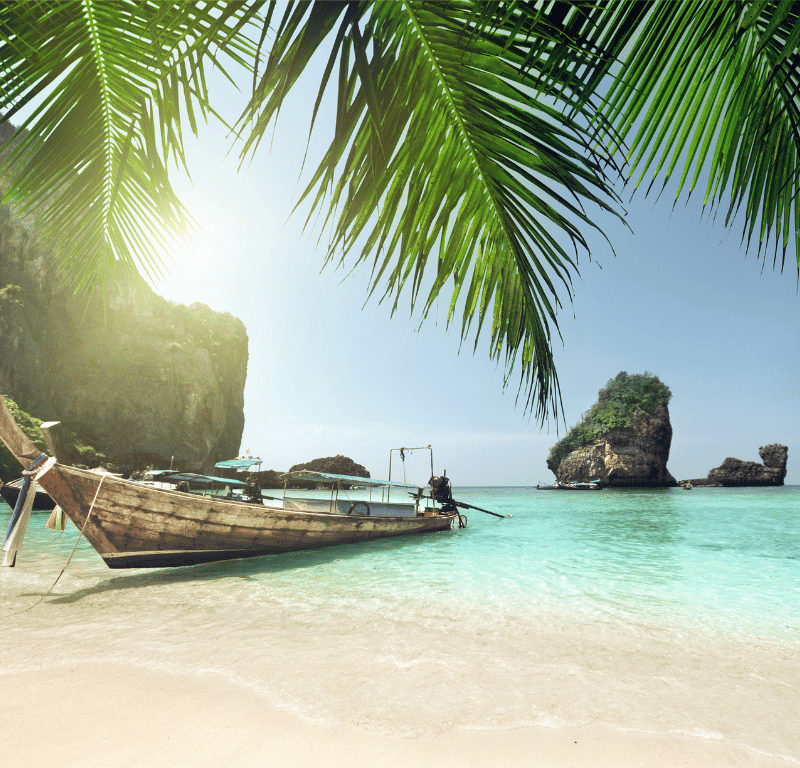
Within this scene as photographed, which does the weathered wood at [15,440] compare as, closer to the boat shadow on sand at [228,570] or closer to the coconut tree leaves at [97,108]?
the boat shadow on sand at [228,570]

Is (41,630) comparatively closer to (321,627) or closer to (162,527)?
(162,527)

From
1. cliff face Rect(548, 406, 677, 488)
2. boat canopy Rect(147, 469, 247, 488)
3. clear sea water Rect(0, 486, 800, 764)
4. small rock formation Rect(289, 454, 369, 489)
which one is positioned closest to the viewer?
clear sea water Rect(0, 486, 800, 764)

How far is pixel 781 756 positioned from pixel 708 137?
172 inches

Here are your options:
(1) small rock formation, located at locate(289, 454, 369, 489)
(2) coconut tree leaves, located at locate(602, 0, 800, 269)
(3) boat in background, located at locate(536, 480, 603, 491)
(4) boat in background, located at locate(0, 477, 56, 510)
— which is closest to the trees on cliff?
(2) coconut tree leaves, located at locate(602, 0, 800, 269)

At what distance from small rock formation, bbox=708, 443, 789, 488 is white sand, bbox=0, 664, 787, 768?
107406mm

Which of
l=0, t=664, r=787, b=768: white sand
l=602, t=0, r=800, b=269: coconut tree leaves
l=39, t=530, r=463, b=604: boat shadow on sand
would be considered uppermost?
l=602, t=0, r=800, b=269: coconut tree leaves

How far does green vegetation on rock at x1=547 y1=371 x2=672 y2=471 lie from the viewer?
68.6 meters

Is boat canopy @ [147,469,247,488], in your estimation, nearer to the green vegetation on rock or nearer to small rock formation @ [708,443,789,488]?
the green vegetation on rock

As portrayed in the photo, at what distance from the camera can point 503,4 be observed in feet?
3.16

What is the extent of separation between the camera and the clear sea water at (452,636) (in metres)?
3.74

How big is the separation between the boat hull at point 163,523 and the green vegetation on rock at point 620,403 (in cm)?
6897

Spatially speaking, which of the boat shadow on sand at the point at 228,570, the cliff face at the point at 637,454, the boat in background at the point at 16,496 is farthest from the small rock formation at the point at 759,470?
the boat in background at the point at 16,496

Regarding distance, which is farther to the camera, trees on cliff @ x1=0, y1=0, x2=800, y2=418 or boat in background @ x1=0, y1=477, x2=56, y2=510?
boat in background @ x1=0, y1=477, x2=56, y2=510

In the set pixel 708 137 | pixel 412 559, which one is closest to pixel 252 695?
pixel 708 137
